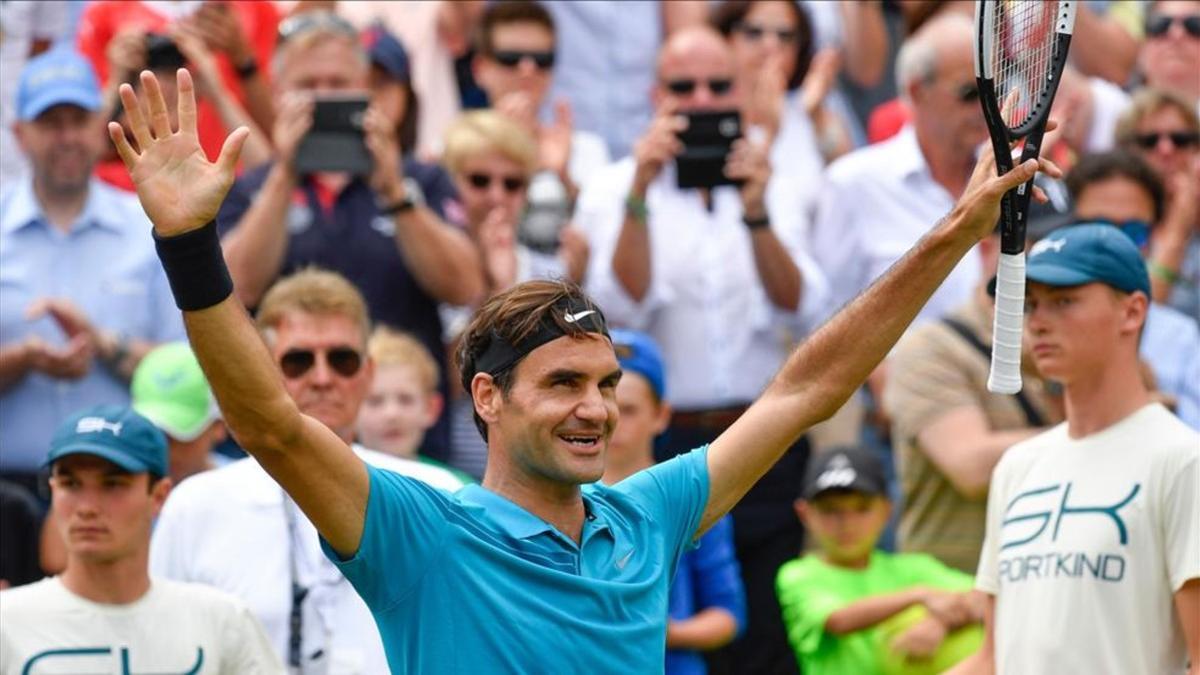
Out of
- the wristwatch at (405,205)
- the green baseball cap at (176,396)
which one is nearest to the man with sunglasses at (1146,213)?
the wristwatch at (405,205)

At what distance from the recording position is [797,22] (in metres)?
11.4

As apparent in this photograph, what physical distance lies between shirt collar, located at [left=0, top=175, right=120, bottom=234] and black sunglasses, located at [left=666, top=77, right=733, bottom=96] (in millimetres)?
2599

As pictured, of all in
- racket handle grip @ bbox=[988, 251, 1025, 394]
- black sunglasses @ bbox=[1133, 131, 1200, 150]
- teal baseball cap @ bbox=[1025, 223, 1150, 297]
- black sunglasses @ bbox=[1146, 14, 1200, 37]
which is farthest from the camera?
black sunglasses @ bbox=[1146, 14, 1200, 37]

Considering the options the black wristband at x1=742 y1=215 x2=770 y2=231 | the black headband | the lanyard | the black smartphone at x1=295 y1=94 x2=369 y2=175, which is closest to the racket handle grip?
the black headband

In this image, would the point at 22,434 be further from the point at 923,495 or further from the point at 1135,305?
the point at 1135,305

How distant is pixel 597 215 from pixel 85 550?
385cm

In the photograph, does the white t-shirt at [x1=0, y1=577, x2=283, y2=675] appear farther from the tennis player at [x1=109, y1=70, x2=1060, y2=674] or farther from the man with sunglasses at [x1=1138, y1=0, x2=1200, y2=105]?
the man with sunglasses at [x1=1138, y1=0, x2=1200, y2=105]

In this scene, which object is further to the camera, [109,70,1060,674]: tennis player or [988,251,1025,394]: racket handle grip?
[988,251,1025,394]: racket handle grip

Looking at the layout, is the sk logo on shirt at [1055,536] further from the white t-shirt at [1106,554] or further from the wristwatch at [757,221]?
the wristwatch at [757,221]

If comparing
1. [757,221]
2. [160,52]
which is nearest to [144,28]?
[160,52]

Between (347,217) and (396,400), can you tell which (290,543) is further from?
(347,217)

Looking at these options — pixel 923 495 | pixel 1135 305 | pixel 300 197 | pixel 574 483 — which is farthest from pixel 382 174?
pixel 574 483

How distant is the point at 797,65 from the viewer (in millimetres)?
11461

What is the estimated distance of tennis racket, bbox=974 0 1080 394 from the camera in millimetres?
5277
